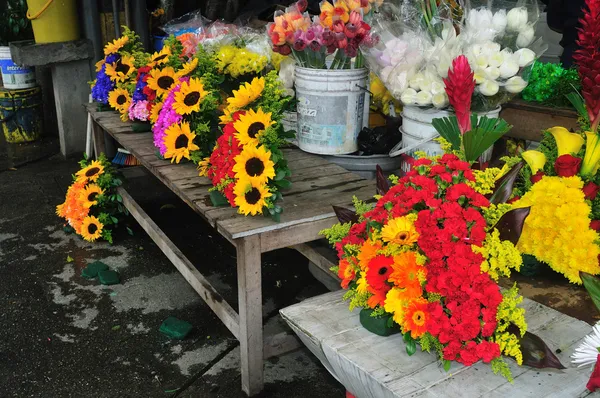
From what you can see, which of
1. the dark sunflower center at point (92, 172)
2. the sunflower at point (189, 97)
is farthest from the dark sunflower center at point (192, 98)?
the dark sunflower center at point (92, 172)

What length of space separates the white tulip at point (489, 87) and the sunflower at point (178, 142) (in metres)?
1.30

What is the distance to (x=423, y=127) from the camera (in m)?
2.54

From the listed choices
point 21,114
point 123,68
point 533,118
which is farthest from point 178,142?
point 21,114

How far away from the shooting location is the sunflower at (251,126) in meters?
2.31

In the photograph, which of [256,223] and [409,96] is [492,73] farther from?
[256,223]

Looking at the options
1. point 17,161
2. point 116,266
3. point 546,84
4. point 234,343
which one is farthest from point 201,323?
→ point 17,161

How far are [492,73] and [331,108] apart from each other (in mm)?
780

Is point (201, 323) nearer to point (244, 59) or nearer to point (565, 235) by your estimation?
point (244, 59)

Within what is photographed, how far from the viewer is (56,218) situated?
4.53 metres

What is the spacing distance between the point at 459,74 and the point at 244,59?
1657 millimetres

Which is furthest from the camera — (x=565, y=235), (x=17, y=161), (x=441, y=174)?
(x=17, y=161)

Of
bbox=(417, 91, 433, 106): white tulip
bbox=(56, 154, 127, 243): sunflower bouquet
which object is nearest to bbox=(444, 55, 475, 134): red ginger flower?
bbox=(417, 91, 433, 106): white tulip

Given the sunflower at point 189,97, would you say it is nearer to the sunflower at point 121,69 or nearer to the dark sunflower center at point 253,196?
the dark sunflower center at point 253,196

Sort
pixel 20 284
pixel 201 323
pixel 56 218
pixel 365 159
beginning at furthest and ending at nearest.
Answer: pixel 56 218 → pixel 20 284 → pixel 201 323 → pixel 365 159
